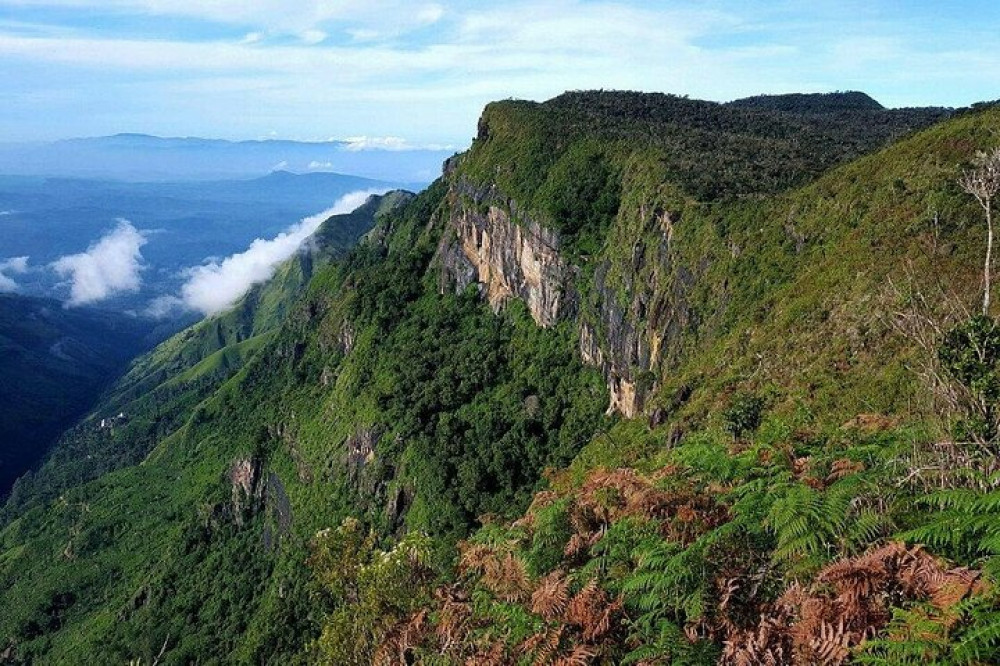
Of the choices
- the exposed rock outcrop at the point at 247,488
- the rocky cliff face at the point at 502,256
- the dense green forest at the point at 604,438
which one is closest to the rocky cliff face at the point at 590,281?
the rocky cliff face at the point at 502,256

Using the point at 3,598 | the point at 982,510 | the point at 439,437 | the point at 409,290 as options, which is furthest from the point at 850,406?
the point at 3,598

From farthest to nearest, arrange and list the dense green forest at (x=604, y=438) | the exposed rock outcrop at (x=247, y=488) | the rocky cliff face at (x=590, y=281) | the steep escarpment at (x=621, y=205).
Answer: the exposed rock outcrop at (x=247, y=488) → the rocky cliff face at (x=590, y=281) → the steep escarpment at (x=621, y=205) → the dense green forest at (x=604, y=438)

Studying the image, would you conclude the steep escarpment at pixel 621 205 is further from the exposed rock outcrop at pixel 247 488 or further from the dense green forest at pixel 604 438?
the exposed rock outcrop at pixel 247 488

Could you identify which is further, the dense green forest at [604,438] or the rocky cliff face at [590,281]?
the rocky cliff face at [590,281]

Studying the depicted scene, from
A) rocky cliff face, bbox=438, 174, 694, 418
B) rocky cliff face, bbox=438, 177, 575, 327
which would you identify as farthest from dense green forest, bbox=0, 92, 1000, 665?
rocky cliff face, bbox=438, 177, 575, 327

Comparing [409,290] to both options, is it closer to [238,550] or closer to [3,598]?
[238,550]

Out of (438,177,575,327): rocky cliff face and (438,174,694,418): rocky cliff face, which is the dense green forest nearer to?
(438,174,694,418): rocky cliff face
